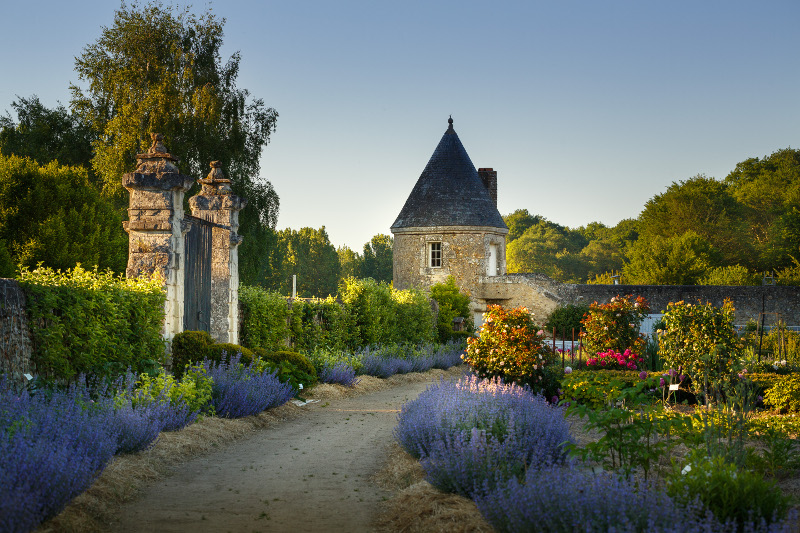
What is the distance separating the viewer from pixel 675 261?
4234cm

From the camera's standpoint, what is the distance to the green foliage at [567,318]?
→ 26359 millimetres

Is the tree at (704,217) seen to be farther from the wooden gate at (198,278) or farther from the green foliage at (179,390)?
the green foliage at (179,390)

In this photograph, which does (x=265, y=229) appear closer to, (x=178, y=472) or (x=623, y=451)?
(x=178, y=472)

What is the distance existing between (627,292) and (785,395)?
21.9 m

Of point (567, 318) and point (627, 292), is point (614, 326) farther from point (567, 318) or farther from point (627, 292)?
point (627, 292)

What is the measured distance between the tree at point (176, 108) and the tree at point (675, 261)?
25598 mm

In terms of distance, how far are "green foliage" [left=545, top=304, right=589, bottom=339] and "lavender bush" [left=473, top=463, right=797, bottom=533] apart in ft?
73.5

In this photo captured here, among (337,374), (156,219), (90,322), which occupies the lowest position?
(337,374)

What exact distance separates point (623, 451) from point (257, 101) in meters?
23.1

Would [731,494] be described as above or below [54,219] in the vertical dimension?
below

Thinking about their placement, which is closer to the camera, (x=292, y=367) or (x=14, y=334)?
(x=14, y=334)

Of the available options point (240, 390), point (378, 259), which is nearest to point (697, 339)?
point (240, 390)

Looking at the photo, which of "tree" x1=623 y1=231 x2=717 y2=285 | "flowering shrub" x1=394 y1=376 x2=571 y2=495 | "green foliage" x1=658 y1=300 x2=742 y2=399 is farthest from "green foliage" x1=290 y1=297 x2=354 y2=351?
"tree" x1=623 y1=231 x2=717 y2=285

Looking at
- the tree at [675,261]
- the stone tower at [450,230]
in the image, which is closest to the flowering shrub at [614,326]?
the stone tower at [450,230]
